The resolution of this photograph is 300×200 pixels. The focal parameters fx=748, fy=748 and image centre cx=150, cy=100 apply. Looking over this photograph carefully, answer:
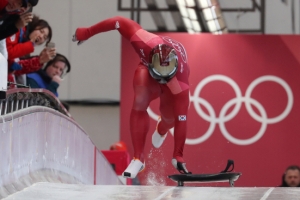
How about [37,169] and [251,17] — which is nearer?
[37,169]

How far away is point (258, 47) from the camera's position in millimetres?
12758

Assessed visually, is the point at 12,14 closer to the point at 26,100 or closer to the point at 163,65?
the point at 26,100

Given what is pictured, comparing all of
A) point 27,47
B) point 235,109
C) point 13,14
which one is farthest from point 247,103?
point 13,14

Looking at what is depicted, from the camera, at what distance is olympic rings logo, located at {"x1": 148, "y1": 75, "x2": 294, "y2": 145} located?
41.6 feet

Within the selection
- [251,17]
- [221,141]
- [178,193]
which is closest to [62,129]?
[178,193]

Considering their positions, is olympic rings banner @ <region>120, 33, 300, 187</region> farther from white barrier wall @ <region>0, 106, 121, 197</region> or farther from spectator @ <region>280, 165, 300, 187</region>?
spectator @ <region>280, 165, 300, 187</region>

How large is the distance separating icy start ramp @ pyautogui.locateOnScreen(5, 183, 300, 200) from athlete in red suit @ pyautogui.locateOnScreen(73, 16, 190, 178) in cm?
117

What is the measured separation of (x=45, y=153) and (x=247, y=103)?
599 centimetres

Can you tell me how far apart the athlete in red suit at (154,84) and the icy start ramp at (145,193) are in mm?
1174

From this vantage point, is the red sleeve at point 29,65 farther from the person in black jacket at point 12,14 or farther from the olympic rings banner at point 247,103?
the olympic rings banner at point 247,103

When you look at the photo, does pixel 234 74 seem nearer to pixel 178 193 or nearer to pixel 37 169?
pixel 37 169

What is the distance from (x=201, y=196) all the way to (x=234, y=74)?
7.44 m

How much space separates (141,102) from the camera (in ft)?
23.9

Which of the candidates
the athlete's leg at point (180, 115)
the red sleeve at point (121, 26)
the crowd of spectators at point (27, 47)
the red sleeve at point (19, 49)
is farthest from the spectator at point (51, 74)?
the athlete's leg at point (180, 115)
